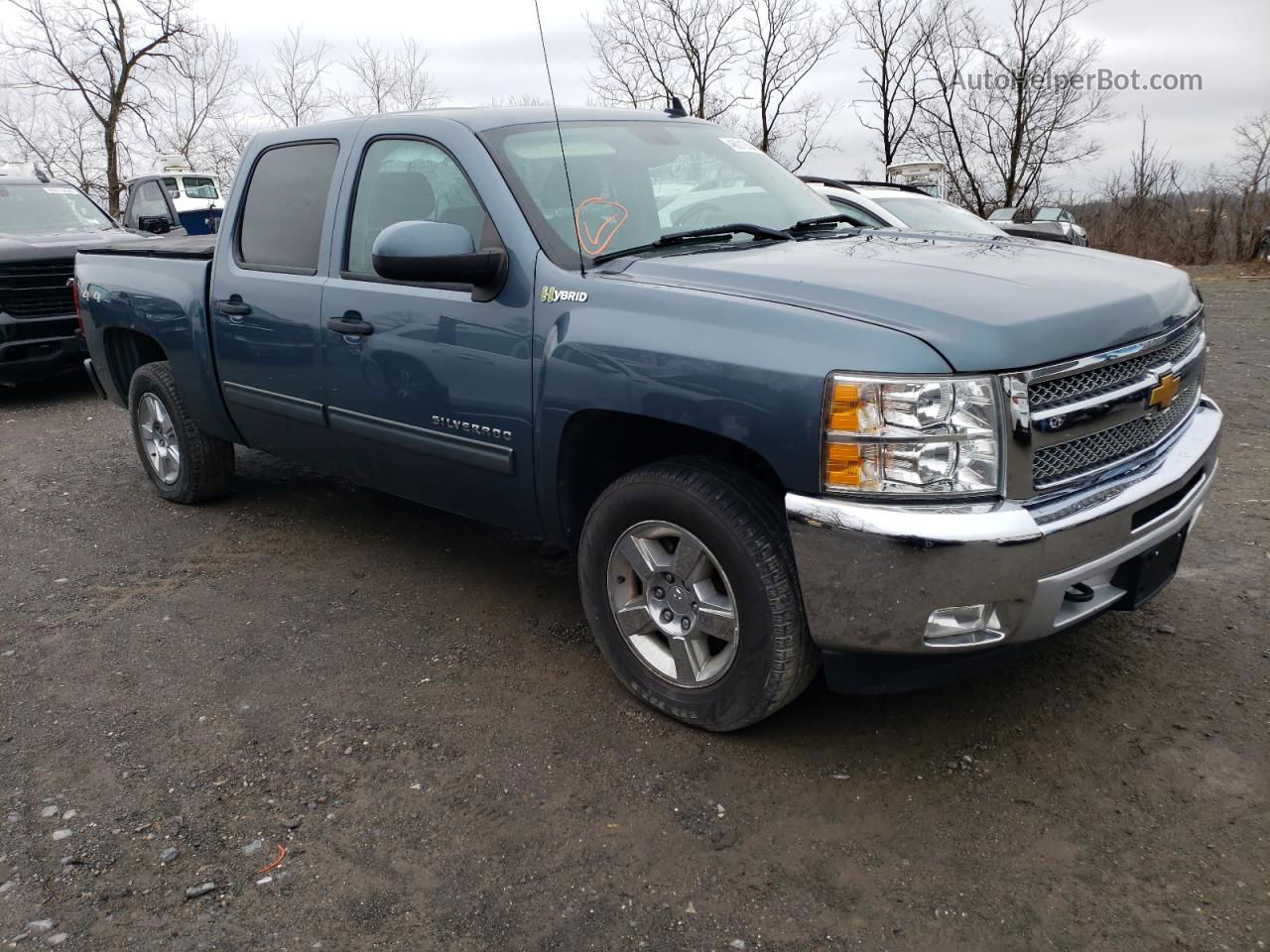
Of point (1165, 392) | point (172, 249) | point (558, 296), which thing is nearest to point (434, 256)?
point (558, 296)

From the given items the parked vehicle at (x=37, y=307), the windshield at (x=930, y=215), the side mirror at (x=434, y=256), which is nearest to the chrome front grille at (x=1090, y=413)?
the side mirror at (x=434, y=256)

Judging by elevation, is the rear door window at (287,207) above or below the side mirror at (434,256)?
above

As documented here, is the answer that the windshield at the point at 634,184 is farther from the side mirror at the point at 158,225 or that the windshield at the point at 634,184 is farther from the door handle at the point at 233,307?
the side mirror at the point at 158,225

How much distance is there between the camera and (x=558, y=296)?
3174 mm

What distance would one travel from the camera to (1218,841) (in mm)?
2535

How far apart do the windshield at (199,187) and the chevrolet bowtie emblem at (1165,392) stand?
20.8 meters

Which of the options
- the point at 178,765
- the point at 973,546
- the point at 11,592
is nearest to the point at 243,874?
the point at 178,765

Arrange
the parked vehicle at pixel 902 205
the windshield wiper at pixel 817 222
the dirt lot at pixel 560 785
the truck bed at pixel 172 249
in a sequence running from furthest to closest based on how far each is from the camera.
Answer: the parked vehicle at pixel 902 205 → the truck bed at pixel 172 249 → the windshield wiper at pixel 817 222 → the dirt lot at pixel 560 785

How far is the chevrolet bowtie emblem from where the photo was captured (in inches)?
113

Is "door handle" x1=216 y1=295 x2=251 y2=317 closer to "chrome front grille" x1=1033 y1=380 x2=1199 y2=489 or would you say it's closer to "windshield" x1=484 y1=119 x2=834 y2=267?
"windshield" x1=484 y1=119 x2=834 y2=267

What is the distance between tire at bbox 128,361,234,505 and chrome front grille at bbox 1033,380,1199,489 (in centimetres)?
410

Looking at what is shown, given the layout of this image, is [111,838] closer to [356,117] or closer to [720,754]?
[720,754]

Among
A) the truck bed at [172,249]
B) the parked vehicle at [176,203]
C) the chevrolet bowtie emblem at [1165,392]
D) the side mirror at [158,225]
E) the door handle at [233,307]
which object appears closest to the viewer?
the chevrolet bowtie emblem at [1165,392]

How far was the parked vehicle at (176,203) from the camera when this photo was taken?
15623 mm
